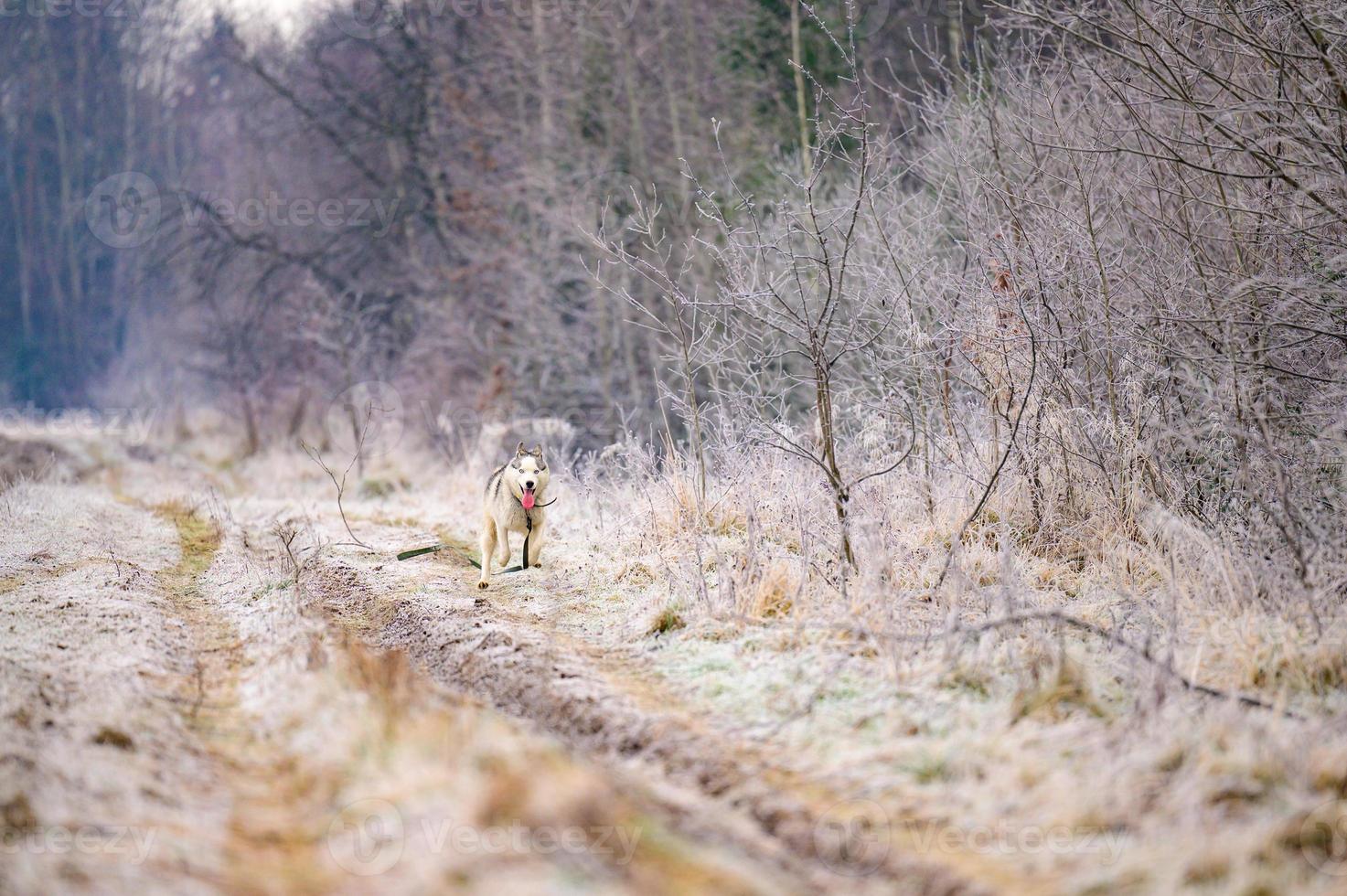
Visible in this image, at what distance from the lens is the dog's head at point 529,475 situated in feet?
25.8

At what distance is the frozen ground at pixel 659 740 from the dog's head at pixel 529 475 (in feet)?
2.87

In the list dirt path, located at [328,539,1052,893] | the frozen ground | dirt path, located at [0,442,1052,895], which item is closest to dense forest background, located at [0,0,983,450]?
the frozen ground

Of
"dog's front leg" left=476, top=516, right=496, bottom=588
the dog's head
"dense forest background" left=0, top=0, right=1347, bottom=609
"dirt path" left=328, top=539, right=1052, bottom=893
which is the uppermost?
"dense forest background" left=0, top=0, right=1347, bottom=609

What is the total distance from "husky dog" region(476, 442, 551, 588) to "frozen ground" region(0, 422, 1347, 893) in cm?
76

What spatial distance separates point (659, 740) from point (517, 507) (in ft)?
14.1

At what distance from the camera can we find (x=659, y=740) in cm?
423

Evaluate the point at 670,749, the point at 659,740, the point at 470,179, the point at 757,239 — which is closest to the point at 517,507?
the point at 757,239

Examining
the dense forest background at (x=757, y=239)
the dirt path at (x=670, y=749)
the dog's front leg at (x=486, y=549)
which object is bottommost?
the dirt path at (x=670, y=749)

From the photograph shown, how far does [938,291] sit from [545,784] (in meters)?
6.53

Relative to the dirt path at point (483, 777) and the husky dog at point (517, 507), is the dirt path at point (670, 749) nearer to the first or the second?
the dirt path at point (483, 777)

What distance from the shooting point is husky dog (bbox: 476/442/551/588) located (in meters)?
7.93

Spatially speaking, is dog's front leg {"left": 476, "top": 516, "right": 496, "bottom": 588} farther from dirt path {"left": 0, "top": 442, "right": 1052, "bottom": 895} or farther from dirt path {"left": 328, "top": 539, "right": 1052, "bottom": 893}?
dirt path {"left": 0, "top": 442, "right": 1052, "bottom": 895}

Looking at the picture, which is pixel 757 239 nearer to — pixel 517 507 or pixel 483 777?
pixel 517 507

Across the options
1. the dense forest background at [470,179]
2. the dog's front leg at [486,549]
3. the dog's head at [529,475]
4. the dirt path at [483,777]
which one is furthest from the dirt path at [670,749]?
the dense forest background at [470,179]
